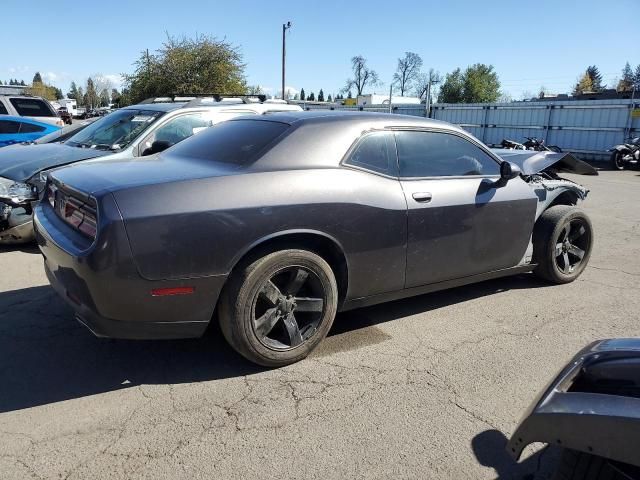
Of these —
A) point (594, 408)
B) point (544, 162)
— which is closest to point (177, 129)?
point (544, 162)

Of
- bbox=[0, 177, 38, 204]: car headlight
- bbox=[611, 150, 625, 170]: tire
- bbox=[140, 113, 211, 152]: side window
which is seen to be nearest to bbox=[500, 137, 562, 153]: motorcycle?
bbox=[611, 150, 625, 170]: tire

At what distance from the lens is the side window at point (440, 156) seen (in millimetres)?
3875

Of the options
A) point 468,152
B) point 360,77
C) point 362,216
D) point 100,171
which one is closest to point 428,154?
point 468,152

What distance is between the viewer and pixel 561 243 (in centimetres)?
503

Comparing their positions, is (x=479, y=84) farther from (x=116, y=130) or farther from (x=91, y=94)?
(x=116, y=130)

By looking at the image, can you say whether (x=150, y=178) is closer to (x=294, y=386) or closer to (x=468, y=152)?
(x=294, y=386)

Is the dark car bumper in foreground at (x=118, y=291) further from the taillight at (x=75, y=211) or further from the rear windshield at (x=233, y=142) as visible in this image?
the rear windshield at (x=233, y=142)

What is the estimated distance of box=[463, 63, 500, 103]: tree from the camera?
8256cm

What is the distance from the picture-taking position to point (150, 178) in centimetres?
301

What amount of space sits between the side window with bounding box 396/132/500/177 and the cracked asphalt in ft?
3.90

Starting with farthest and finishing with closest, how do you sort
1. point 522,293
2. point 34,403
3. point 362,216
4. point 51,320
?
point 522,293, point 51,320, point 362,216, point 34,403

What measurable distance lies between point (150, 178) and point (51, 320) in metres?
1.74

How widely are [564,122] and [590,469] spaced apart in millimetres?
23787

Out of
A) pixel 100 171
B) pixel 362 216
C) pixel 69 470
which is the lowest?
pixel 69 470
